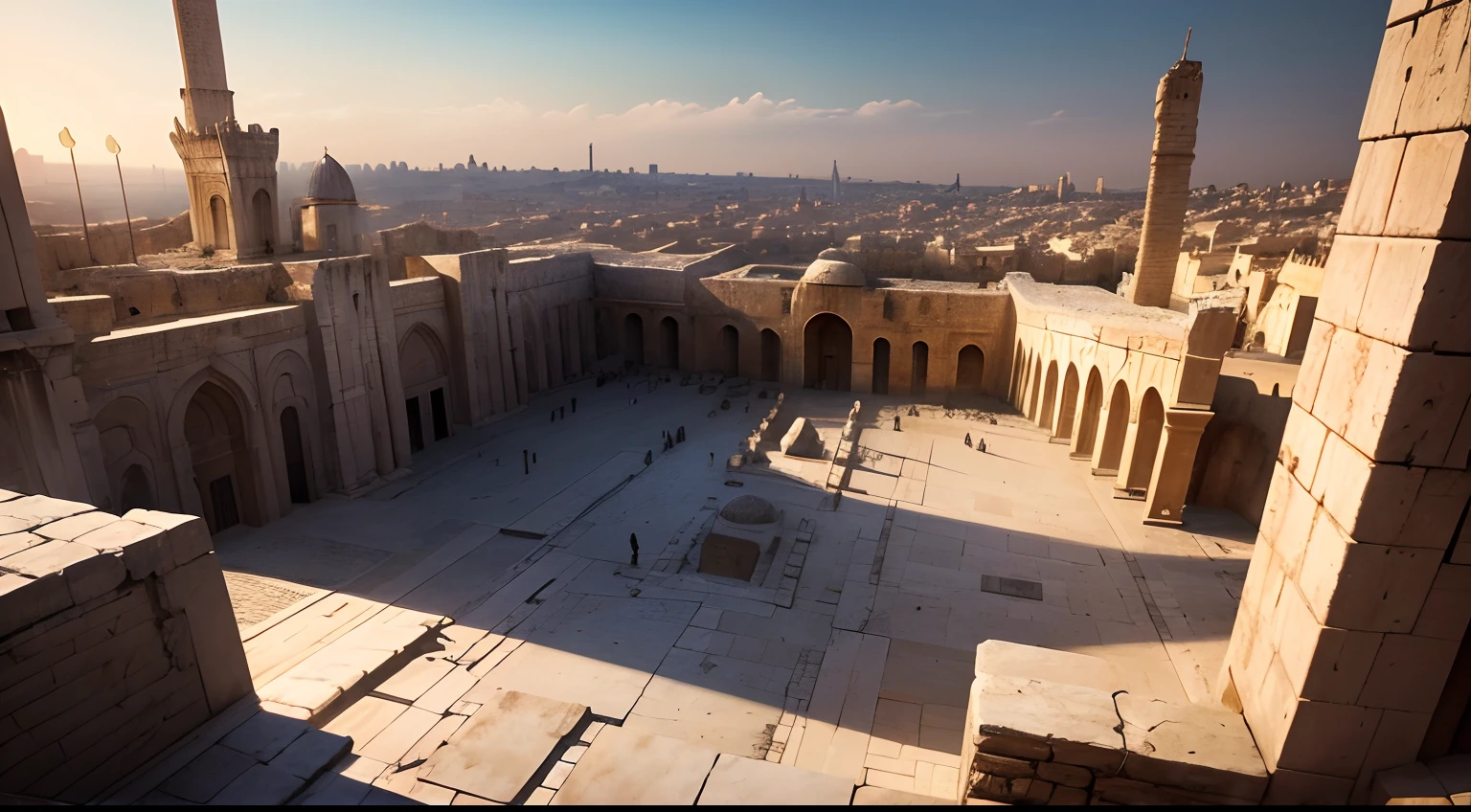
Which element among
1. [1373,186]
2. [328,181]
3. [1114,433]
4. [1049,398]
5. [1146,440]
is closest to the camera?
[1373,186]

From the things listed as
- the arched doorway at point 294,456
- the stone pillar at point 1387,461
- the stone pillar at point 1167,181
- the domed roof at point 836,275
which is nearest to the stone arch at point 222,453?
the arched doorway at point 294,456

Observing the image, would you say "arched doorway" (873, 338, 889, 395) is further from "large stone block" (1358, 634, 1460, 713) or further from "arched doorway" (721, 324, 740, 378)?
"large stone block" (1358, 634, 1460, 713)

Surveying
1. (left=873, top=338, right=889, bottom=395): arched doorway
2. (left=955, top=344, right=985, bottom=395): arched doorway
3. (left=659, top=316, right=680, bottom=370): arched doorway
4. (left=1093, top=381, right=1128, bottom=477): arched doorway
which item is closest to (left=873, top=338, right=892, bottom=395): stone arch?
(left=873, top=338, right=889, bottom=395): arched doorway

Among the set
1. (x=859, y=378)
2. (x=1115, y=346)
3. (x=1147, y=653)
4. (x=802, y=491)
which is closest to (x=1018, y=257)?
(x=859, y=378)

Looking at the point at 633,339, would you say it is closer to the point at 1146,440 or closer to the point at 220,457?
the point at 220,457

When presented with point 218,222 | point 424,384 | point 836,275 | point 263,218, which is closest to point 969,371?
point 836,275
